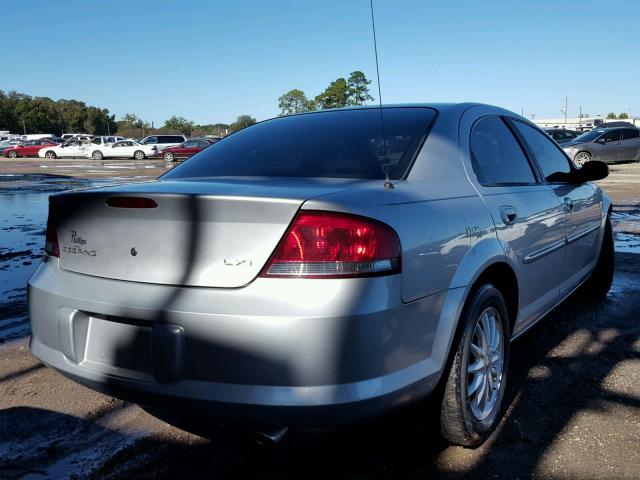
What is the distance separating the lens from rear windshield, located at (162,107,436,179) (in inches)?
110

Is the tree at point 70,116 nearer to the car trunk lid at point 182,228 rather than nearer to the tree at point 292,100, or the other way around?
the tree at point 292,100

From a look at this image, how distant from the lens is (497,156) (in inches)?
134

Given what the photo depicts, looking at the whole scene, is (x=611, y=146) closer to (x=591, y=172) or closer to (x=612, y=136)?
(x=612, y=136)

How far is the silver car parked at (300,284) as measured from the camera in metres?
2.01

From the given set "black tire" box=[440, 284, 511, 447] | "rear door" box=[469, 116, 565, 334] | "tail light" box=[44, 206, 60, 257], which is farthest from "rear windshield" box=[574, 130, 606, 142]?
"tail light" box=[44, 206, 60, 257]

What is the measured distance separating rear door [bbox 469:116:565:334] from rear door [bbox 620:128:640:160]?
22638 millimetres

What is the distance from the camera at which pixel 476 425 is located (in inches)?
104

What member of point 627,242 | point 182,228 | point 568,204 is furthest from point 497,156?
point 627,242

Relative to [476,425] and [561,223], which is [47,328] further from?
[561,223]

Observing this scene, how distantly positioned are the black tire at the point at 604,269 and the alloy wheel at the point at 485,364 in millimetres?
2458

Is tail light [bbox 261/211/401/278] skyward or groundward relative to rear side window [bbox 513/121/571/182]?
groundward

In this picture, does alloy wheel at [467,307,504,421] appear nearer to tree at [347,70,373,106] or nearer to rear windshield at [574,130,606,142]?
rear windshield at [574,130,606,142]

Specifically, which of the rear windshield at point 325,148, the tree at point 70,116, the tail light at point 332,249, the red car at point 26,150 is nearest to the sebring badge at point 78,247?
the rear windshield at point 325,148

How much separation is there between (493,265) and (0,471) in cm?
236
